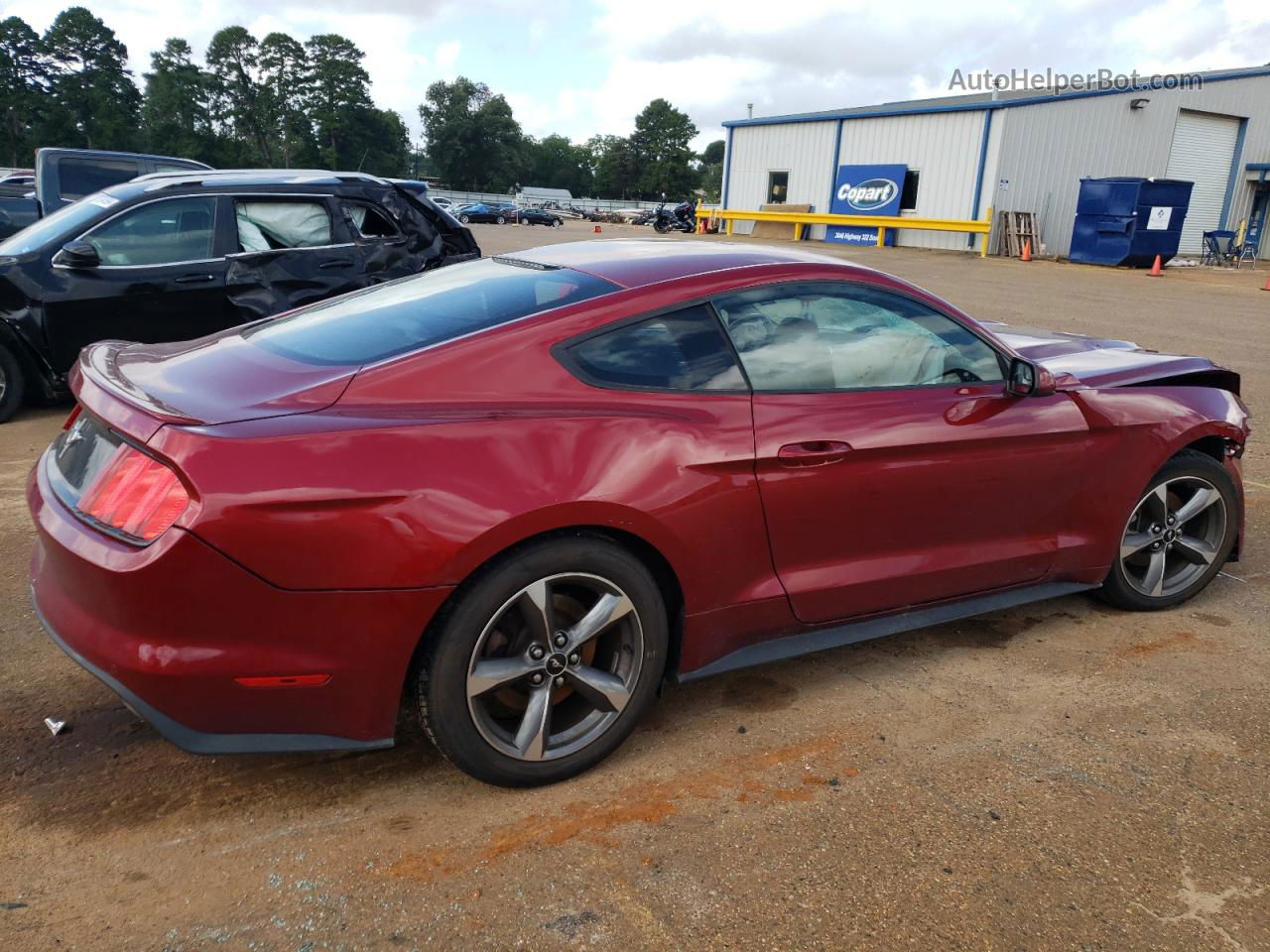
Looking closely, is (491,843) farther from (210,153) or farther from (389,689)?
(210,153)

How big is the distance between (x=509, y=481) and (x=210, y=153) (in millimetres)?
99906

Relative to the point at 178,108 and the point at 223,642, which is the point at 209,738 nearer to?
the point at 223,642

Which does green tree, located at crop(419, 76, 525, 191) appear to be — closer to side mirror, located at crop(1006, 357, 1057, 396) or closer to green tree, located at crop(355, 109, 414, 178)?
green tree, located at crop(355, 109, 414, 178)

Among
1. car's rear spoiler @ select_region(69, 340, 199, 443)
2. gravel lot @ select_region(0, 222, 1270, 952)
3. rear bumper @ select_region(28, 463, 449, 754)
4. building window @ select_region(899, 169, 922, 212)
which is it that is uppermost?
building window @ select_region(899, 169, 922, 212)

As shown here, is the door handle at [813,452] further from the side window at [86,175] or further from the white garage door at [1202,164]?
the white garage door at [1202,164]

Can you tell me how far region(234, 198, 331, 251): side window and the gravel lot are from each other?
3.81m

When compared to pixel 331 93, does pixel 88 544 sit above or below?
below

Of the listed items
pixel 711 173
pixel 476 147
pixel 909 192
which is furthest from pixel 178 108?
pixel 909 192

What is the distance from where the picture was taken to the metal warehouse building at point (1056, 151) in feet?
93.9

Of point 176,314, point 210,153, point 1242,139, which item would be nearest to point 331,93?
point 210,153

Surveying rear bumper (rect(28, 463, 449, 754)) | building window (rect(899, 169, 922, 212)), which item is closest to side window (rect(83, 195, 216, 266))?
rear bumper (rect(28, 463, 449, 754))

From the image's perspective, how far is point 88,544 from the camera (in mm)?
2316

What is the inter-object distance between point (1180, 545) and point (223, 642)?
12.4 ft

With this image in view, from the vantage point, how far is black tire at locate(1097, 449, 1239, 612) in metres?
3.90
